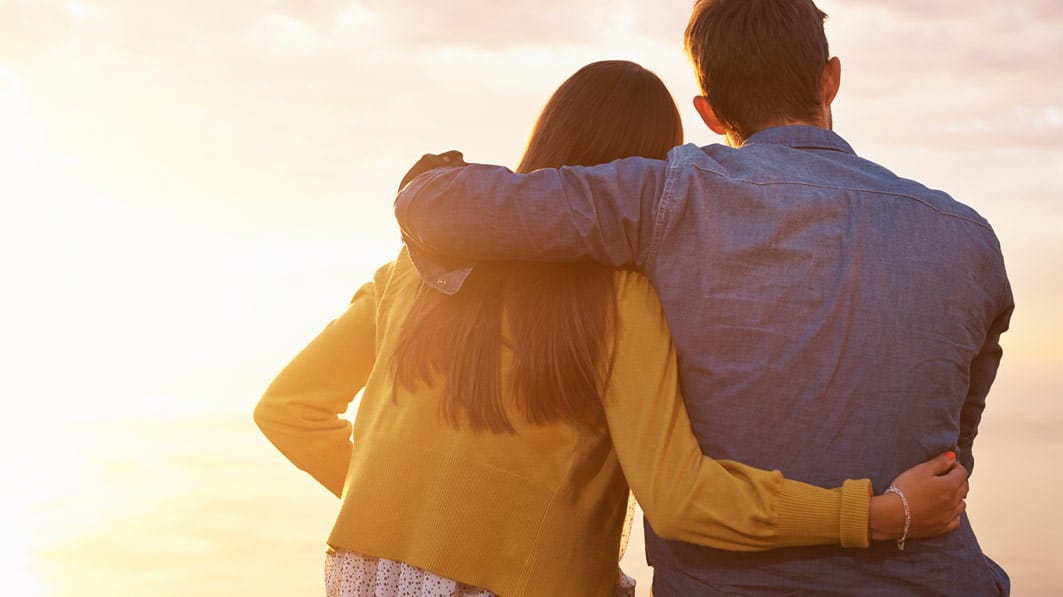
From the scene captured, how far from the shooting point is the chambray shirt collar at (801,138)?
6.90ft

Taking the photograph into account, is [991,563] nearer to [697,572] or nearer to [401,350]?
[697,572]

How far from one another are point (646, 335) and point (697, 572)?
457mm

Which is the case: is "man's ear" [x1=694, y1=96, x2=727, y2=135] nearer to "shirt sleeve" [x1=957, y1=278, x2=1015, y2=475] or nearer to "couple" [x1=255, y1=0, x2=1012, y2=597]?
"couple" [x1=255, y1=0, x2=1012, y2=597]

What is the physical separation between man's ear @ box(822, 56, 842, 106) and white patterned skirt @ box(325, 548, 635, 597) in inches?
46.1

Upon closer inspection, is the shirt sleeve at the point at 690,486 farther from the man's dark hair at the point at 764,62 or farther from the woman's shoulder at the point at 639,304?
the man's dark hair at the point at 764,62

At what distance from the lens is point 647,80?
222 centimetres

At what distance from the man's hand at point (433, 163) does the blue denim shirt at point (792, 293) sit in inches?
6.3

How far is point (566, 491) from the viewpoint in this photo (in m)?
1.99

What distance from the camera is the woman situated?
191 centimetres

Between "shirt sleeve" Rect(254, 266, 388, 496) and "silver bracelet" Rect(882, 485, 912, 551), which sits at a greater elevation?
"shirt sleeve" Rect(254, 266, 388, 496)

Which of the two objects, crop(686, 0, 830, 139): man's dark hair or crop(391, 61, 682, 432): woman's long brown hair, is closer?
crop(391, 61, 682, 432): woman's long brown hair

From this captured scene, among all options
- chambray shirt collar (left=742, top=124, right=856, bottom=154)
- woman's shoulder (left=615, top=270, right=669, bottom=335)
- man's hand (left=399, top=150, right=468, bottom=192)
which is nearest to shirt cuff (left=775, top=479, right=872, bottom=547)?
woman's shoulder (left=615, top=270, right=669, bottom=335)

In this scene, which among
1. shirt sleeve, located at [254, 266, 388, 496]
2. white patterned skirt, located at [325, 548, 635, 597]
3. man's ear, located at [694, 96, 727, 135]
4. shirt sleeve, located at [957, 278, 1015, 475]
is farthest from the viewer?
shirt sleeve, located at [254, 266, 388, 496]

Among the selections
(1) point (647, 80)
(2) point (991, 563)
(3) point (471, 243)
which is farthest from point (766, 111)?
(2) point (991, 563)
